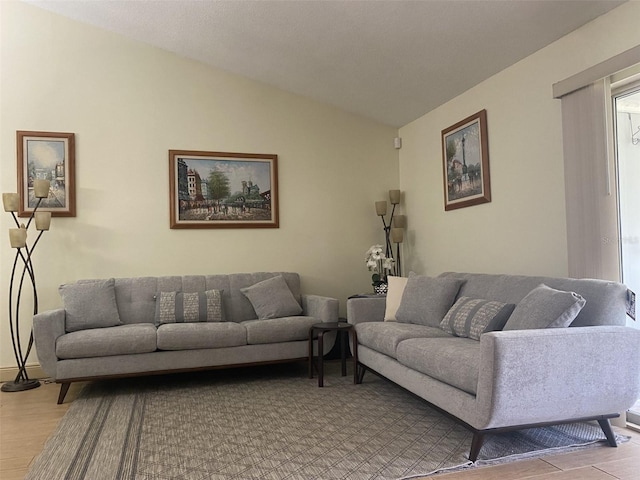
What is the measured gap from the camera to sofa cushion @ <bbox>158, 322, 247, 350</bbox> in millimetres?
3754

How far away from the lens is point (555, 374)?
229 cm

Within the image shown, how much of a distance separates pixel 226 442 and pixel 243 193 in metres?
2.83

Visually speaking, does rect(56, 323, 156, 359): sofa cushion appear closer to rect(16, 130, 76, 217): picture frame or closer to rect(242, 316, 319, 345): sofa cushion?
rect(242, 316, 319, 345): sofa cushion

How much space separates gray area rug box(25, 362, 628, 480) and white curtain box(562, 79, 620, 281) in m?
0.98

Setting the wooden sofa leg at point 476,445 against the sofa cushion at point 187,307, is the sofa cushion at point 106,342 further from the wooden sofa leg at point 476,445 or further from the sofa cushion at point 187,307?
the wooden sofa leg at point 476,445

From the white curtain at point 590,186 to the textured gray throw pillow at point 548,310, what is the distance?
0.49 meters

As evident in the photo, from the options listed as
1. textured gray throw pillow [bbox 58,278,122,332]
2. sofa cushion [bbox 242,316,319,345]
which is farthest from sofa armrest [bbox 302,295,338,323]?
textured gray throw pillow [bbox 58,278,122,332]

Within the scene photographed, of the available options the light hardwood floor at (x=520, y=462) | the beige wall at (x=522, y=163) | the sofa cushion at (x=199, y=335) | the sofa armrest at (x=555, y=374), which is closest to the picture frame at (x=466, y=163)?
the beige wall at (x=522, y=163)

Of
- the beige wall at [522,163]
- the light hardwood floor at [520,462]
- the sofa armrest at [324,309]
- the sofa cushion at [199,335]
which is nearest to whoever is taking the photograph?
the light hardwood floor at [520,462]

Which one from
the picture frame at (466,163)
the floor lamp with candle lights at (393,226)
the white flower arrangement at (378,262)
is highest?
the picture frame at (466,163)

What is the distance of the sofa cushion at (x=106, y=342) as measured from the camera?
11.7 ft

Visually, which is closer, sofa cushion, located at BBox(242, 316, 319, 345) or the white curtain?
the white curtain

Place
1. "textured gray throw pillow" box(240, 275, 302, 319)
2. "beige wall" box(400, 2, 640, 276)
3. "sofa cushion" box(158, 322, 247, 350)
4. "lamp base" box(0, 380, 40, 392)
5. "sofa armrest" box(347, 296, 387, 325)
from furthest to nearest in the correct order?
"textured gray throw pillow" box(240, 275, 302, 319)
"sofa armrest" box(347, 296, 387, 325)
"lamp base" box(0, 380, 40, 392)
"sofa cushion" box(158, 322, 247, 350)
"beige wall" box(400, 2, 640, 276)

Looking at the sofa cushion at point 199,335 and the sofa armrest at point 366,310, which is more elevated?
the sofa armrest at point 366,310
